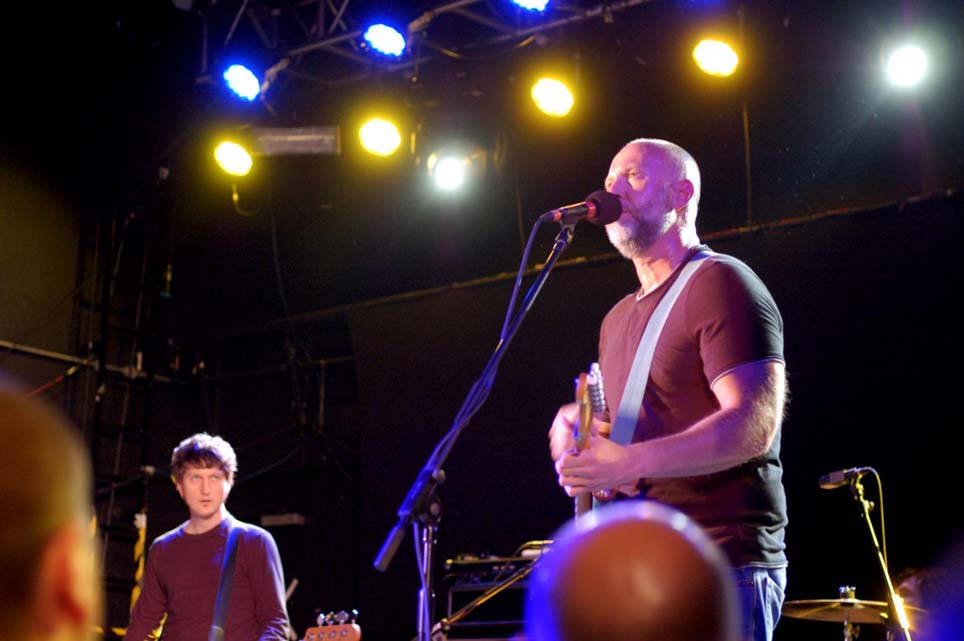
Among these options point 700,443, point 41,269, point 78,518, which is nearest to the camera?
point 78,518

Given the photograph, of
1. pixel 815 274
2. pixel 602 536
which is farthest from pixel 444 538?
pixel 602 536

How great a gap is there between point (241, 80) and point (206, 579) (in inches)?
160

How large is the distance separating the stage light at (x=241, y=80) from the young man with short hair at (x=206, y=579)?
11.0 feet

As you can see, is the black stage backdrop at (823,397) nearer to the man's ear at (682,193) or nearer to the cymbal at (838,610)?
the cymbal at (838,610)

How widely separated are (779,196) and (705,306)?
4358mm

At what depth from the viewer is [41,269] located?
947 cm

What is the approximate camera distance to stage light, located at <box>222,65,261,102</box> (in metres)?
8.02

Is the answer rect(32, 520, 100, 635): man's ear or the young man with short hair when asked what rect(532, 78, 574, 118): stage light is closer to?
the young man with short hair

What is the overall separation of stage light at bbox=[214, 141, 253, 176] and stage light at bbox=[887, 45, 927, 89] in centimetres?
481

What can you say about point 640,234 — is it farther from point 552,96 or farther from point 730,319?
point 552,96

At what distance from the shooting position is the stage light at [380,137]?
8188mm

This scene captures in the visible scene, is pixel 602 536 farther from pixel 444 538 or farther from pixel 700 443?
pixel 444 538

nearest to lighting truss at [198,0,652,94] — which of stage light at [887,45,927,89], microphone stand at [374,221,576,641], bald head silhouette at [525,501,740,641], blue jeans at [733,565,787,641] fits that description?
stage light at [887,45,927,89]

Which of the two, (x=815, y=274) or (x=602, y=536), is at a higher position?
(x=815, y=274)
